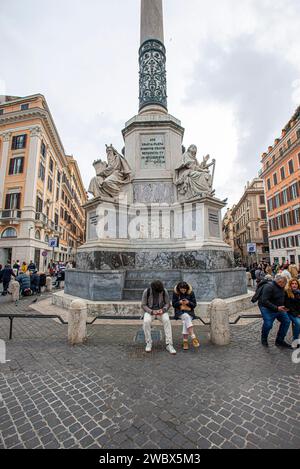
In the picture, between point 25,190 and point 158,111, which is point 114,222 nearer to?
point 158,111

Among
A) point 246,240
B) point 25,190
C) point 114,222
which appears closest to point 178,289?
point 114,222

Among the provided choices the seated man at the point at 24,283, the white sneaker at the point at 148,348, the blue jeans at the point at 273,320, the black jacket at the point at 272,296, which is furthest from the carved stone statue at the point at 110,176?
the seated man at the point at 24,283

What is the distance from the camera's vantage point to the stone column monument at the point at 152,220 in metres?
6.95

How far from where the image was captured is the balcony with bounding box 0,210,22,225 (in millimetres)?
27062

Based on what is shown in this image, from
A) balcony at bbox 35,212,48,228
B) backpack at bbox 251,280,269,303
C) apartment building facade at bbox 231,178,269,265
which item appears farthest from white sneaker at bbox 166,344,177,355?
apartment building facade at bbox 231,178,269,265

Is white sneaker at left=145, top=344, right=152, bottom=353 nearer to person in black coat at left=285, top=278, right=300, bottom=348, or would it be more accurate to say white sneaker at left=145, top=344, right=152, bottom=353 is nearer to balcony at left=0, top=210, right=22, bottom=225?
person in black coat at left=285, top=278, right=300, bottom=348

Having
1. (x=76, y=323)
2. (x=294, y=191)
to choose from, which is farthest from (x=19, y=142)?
(x=294, y=191)

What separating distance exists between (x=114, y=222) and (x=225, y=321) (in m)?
5.12

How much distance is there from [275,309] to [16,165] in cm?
3343

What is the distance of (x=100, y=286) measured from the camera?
259 inches

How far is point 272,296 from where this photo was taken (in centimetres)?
460

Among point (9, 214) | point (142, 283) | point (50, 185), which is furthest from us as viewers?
point (50, 185)

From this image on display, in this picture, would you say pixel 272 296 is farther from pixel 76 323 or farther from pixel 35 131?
pixel 35 131

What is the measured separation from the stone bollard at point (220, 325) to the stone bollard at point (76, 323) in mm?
2648
